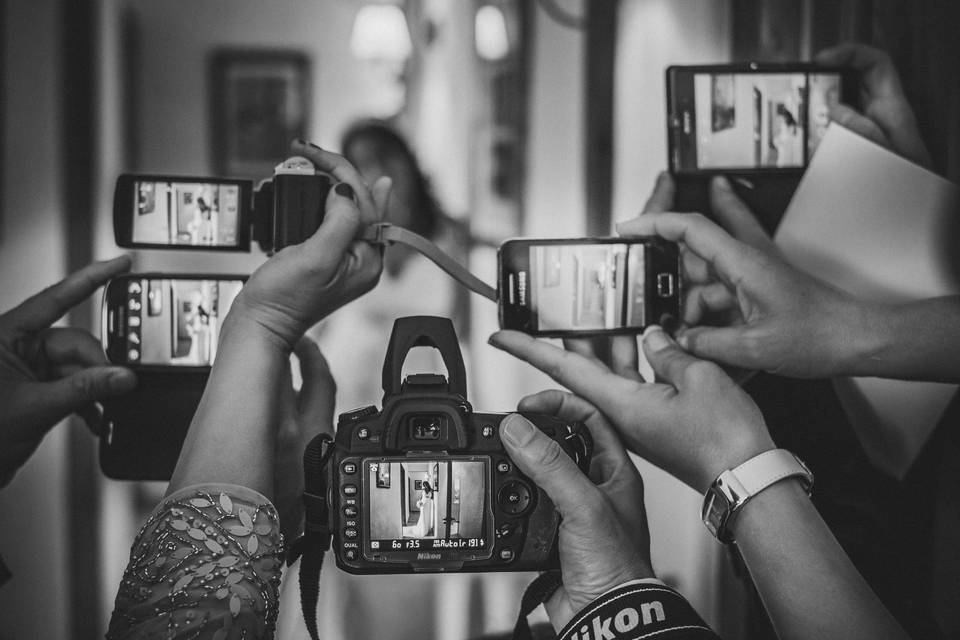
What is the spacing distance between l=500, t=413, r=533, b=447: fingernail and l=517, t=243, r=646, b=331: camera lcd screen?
0.59ft

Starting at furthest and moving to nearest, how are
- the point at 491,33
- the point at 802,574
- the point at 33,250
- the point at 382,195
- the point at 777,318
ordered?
the point at 491,33 → the point at 33,250 → the point at 382,195 → the point at 777,318 → the point at 802,574

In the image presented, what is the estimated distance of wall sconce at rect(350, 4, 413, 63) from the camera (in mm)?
1946

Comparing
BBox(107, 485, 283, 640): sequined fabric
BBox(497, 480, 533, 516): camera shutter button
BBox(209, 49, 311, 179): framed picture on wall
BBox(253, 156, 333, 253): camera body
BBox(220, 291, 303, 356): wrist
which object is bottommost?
BBox(107, 485, 283, 640): sequined fabric

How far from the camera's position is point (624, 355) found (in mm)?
656

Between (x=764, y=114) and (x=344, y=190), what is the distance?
43 cm

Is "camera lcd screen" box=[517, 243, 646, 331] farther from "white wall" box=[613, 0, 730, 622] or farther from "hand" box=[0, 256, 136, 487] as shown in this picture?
"white wall" box=[613, 0, 730, 622]

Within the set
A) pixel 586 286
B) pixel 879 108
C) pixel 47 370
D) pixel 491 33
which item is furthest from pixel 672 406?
pixel 491 33

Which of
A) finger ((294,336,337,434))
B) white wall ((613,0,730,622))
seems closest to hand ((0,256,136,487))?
finger ((294,336,337,434))

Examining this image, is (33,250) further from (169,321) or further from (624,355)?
(624,355)

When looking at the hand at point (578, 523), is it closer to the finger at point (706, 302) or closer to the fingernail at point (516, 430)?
the fingernail at point (516, 430)

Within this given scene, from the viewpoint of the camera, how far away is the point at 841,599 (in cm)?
44

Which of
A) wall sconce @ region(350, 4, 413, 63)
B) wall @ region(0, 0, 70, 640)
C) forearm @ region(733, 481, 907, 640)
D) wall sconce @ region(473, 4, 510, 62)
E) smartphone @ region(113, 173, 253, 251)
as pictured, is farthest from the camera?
wall sconce @ region(350, 4, 413, 63)

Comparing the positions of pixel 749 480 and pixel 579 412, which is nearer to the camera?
pixel 749 480

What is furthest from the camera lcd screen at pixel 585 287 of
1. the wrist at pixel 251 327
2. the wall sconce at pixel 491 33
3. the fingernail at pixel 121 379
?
the wall sconce at pixel 491 33
